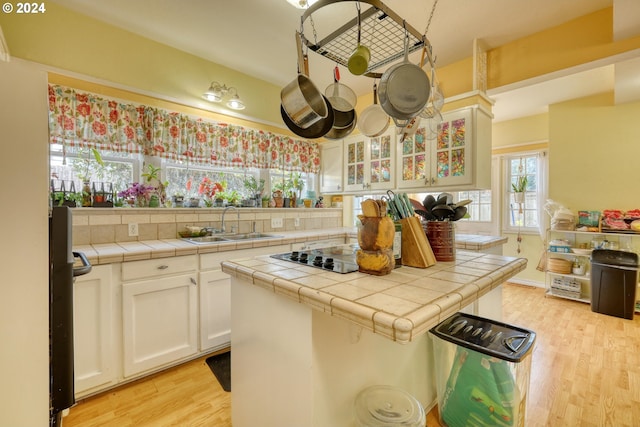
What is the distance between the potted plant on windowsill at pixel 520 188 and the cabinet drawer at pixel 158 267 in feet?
14.7

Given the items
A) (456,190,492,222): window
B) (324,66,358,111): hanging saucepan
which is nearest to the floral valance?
(324,66,358,111): hanging saucepan

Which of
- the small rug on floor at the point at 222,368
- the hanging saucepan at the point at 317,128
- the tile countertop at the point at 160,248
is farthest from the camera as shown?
the small rug on floor at the point at 222,368

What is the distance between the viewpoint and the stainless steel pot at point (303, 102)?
48.1 inches

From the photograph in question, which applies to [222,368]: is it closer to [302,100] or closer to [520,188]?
[302,100]

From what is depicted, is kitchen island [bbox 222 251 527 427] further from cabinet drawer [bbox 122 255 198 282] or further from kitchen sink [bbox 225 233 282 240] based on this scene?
kitchen sink [bbox 225 233 282 240]

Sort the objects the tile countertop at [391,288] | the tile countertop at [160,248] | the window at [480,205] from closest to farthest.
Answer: the tile countertop at [391,288] → the tile countertop at [160,248] → the window at [480,205]

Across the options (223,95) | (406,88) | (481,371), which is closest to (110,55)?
(223,95)

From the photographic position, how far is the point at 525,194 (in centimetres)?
416

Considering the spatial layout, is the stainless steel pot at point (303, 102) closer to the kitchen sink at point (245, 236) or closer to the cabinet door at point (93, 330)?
the cabinet door at point (93, 330)

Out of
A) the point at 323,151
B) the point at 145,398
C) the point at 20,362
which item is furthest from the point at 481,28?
the point at 145,398

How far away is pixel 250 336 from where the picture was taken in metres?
1.22

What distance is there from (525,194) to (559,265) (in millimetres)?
1128

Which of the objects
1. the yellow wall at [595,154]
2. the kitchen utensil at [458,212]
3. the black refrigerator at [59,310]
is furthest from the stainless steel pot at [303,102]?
the yellow wall at [595,154]

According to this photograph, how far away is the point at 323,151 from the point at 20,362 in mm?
3492
